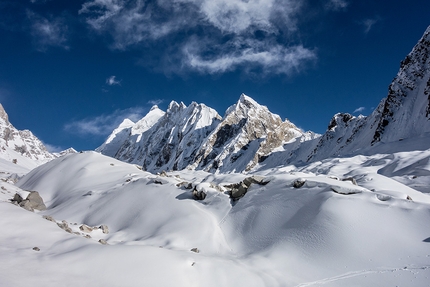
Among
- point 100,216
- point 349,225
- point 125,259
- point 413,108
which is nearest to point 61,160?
point 100,216

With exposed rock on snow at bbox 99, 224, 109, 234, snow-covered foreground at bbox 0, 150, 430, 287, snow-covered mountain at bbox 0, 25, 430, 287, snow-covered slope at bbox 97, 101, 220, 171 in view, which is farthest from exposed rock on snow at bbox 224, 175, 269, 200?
snow-covered slope at bbox 97, 101, 220, 171

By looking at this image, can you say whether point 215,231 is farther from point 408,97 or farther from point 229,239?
point 408,97

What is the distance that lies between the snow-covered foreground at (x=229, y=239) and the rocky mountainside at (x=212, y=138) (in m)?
86.8

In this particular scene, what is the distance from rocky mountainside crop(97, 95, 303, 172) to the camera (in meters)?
113

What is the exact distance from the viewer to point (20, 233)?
8555 mm

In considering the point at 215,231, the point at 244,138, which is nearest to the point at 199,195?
the point at 215,231

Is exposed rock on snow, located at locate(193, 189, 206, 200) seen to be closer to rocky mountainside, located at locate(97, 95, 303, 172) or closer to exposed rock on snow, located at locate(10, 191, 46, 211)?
exposed rock on snow, located at locate(10, 191, 46, 211)

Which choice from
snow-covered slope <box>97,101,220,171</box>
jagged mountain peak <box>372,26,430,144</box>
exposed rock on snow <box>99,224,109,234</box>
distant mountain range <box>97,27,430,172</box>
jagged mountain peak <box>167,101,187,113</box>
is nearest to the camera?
exposed rock on snow <box>99,224,109,234</box>

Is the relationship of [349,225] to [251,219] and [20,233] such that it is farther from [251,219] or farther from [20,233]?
[20,233]

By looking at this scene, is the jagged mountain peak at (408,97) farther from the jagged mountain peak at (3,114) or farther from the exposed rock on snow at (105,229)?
the jagged mountain peak at (3,114)

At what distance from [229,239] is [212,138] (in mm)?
123313

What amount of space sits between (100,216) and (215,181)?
25.1 feet

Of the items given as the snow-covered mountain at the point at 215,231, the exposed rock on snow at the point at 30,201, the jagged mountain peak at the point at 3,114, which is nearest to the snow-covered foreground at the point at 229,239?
the snow-covered mountain at the point at 215,231

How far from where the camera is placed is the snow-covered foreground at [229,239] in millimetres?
7371
